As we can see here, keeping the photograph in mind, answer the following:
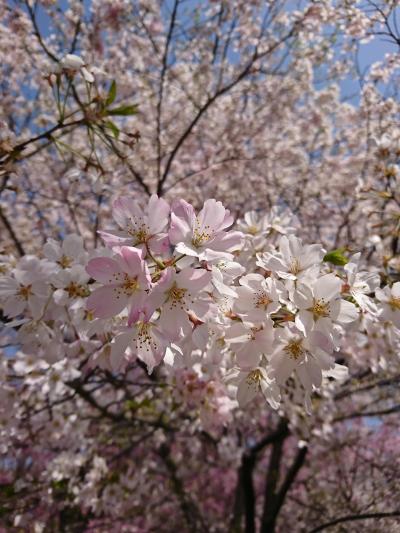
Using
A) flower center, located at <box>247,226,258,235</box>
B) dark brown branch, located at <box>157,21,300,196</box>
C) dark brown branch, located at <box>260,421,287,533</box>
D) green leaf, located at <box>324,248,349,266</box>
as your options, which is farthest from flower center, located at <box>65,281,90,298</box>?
dark brown branch, located at <box>260,421,287,533</box>

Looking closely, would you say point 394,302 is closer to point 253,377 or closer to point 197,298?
point 253,377

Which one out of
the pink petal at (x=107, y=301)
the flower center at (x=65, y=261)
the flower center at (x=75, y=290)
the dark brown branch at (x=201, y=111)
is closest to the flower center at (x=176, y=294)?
the pink petal at (x=107, y=301)

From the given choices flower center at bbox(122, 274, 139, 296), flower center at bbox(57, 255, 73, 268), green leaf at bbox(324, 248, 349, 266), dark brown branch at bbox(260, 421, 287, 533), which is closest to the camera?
flower center at bbox(122, 274, 139, 296)

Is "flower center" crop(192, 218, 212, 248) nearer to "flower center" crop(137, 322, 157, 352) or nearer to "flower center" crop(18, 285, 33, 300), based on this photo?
"flower center" crop(137, 322, 157, 352)

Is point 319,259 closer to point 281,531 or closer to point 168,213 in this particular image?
point 168,213

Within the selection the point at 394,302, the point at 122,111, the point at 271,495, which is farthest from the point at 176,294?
the point at 271,495

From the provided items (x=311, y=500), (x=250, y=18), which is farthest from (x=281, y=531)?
(x=250, y=18)

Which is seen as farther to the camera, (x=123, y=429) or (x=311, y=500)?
(x=311, y=500)
